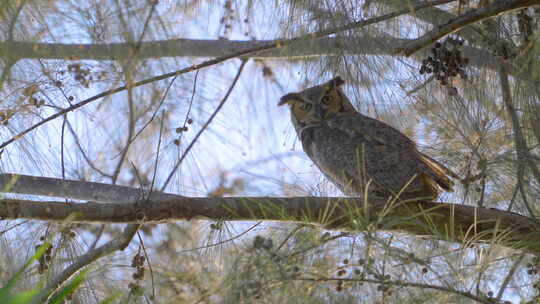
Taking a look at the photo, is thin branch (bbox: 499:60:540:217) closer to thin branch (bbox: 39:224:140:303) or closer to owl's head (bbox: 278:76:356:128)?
owl's head (bbox: 278:76:356:128)

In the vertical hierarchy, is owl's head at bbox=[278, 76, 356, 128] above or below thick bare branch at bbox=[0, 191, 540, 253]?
above

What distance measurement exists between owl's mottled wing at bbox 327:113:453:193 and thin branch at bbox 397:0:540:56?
0.65 m

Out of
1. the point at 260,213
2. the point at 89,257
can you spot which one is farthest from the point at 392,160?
the point at 89,257

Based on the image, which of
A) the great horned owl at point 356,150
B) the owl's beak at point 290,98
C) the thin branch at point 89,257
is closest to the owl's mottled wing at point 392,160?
the great horned owl at point 356,150

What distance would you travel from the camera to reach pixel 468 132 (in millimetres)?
2523

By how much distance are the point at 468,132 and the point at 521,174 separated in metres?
0.25

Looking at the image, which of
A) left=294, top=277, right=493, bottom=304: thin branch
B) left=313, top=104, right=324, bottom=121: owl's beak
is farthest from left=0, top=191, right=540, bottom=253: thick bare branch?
left=313, top=104, right=324, bottom=121: owl's beak

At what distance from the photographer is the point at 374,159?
2.67 m

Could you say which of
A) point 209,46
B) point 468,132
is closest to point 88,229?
point 209,46

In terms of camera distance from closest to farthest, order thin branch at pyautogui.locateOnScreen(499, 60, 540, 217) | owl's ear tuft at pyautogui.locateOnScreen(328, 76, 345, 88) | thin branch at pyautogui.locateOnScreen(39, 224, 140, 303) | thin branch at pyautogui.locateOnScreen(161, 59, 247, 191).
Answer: thin branch at pyautogui.locateOnScreen(39, 224, 140, 303)
thin branch at pyautogui.locateOnScreen(499, 60, 540, 217)
thin branch at pyautogui.locateOnScreen(161, 59, 247, 191)
owl's ear tuft at pyautogui.locateOnScreen(328, 76, 345, 88)

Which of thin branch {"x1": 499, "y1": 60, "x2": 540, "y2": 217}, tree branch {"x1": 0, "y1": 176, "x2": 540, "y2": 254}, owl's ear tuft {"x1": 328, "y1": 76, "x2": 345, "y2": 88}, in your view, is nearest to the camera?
tree branch {"x1": 0, "y1": 176, "x2": 540, "y2": 254}

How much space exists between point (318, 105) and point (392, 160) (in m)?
0.65

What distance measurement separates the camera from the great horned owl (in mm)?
2482

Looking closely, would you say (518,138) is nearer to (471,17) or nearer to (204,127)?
(471,17)
